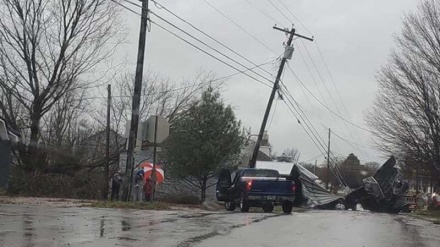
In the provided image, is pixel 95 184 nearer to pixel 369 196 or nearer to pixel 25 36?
pixel 25 36

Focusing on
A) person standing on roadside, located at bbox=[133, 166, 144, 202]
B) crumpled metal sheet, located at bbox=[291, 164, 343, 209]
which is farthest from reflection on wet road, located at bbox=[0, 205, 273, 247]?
crumpled metal sheet, located at bbox=[291, 164, 343, 209]

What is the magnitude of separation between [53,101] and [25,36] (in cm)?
357

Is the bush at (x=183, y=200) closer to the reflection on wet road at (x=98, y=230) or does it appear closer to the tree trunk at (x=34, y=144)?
the tree trunk at (x=34, y=144)

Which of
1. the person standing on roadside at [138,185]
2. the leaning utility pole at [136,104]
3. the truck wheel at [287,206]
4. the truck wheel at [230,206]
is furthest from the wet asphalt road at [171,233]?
the person standing on roadside at [138,185]

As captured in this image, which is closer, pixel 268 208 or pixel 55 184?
pixel 268 208

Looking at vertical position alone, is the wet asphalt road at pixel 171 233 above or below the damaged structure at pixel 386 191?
below

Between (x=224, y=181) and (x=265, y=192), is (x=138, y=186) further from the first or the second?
(x=265, y=192)

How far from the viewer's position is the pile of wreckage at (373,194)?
3016 centimetres

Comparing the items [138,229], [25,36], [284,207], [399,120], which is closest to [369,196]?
[399,120]

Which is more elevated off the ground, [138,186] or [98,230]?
[138,186]

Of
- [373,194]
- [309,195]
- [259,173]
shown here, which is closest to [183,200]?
[309,195]

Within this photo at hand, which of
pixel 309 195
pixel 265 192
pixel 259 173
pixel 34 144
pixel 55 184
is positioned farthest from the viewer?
pixel 309 195

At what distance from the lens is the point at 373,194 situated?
Result: 101 ft

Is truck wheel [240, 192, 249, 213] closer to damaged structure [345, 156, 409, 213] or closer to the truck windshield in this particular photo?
the truck windshield
